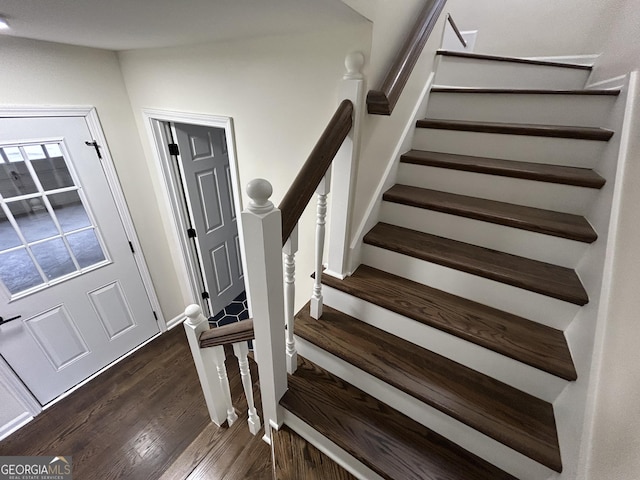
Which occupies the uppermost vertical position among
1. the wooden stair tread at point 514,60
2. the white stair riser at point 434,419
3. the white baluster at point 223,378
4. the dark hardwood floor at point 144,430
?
the wooden stair tread at point 514,60

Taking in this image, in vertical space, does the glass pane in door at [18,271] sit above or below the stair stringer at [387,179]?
below

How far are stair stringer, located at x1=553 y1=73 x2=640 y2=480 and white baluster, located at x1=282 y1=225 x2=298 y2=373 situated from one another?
35.5 inches

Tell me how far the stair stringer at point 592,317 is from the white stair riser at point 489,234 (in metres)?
0.07

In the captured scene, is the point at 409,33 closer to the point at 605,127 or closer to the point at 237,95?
the point at 237,95

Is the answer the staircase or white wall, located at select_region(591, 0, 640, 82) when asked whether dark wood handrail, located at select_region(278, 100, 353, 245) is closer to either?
the staircase

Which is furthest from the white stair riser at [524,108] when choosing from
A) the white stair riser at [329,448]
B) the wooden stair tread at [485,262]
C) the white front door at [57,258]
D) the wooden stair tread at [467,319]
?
the white front door at [57,258]

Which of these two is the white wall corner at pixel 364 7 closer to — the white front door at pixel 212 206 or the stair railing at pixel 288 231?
the stair railing at pixel 288 231

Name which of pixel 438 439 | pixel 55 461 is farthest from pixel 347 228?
pixel 55 461

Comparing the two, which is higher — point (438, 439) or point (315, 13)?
point (315, 13)

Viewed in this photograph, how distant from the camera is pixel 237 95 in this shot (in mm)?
1364

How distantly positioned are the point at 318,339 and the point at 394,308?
0.35 m

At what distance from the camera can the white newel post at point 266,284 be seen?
0.65m

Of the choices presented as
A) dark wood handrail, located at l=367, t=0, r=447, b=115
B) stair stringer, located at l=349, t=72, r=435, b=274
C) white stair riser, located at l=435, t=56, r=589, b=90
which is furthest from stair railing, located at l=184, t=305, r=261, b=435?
white stair riser, located at l=435, t=56, r=589, b=90

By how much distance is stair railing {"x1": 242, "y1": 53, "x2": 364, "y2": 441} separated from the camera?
2.21ft
